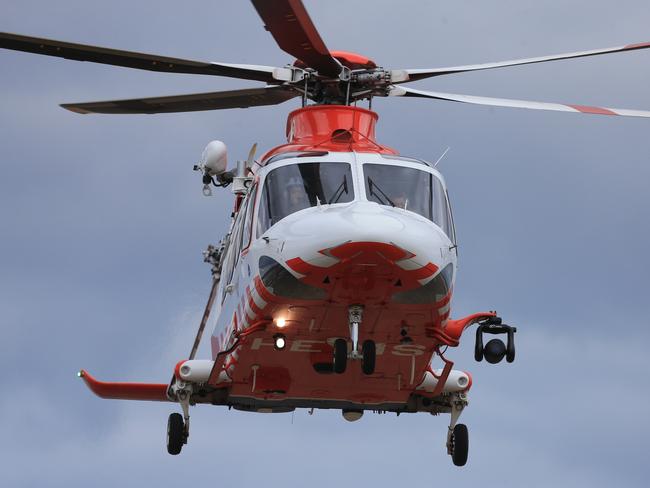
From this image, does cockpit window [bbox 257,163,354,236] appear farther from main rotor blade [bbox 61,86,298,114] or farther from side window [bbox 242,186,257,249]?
main rotor blade [bbox 61,86,298,114]

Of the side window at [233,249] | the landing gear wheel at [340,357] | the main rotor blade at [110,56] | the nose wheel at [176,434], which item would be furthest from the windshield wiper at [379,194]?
the nose wheel at [176,434]

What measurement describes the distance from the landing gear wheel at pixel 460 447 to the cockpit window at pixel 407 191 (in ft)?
12.8

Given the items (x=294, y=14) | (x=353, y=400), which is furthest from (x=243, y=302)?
(x=294, y=14)

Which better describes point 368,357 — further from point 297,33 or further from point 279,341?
point 297,33

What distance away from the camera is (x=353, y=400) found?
2458cm

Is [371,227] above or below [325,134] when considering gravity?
below

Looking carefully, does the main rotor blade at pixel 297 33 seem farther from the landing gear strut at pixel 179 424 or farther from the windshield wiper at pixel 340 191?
the landing gear strut at pixel 179 424

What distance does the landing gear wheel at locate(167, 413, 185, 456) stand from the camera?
81.0 ft

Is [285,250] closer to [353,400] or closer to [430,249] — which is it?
[430,249]

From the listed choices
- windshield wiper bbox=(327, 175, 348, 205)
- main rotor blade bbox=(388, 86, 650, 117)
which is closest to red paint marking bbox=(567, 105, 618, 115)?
main rotor blade bbox=(388, 86, 650, 117)

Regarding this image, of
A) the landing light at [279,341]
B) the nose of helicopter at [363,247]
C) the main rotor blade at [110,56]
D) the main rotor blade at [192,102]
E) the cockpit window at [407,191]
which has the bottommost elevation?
the landing light at [279,341]

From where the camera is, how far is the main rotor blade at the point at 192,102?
25.5 m

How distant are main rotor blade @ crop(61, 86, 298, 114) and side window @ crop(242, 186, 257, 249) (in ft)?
7.91

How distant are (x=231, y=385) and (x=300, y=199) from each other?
3.85 m
